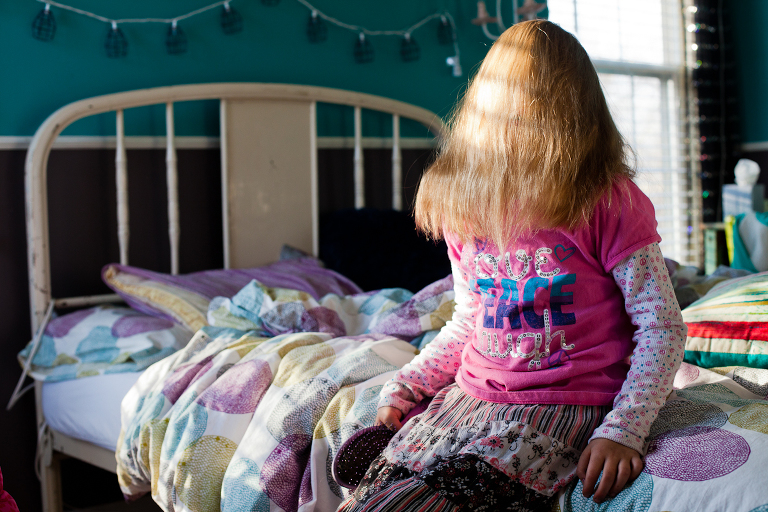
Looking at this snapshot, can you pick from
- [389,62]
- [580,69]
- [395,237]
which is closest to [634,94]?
[389,62]

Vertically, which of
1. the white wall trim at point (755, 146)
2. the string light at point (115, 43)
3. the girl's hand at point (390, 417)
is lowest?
the girl's hand at point (390, 417)

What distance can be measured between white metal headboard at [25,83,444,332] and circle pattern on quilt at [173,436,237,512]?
87 centimetres

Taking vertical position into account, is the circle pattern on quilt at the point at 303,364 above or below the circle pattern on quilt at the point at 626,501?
above

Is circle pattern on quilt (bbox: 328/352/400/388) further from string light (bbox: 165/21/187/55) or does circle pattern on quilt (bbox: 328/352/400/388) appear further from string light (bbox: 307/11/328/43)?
string light (bbox: 307/11/328/43)

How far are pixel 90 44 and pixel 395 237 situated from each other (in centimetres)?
102

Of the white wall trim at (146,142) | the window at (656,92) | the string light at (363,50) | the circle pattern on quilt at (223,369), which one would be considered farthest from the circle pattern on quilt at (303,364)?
the window at (656,92)

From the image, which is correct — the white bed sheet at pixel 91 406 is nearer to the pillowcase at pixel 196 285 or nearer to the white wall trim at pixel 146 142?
the pillowcase at pixel 196 285

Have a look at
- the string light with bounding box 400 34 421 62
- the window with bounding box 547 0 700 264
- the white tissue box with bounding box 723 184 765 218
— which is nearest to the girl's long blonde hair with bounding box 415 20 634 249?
the string light with bounding box 400 34 421 62

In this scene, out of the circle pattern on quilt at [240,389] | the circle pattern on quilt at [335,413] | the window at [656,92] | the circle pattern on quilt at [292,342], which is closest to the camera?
the circle pattern on quilt at [335,413]

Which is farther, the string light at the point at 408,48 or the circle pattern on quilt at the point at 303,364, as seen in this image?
the string light at the point at 408,48

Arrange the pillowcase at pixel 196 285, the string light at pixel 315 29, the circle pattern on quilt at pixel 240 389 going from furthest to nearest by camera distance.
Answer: the string light at pixel 315 29 → the pillowcase at pixel 196 285 → the circle pattern on quilt at pixel 240 389

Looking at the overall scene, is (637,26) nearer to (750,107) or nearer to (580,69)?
(750,107)

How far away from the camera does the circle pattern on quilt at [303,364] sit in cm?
114

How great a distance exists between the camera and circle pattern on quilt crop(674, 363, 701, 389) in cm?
103
